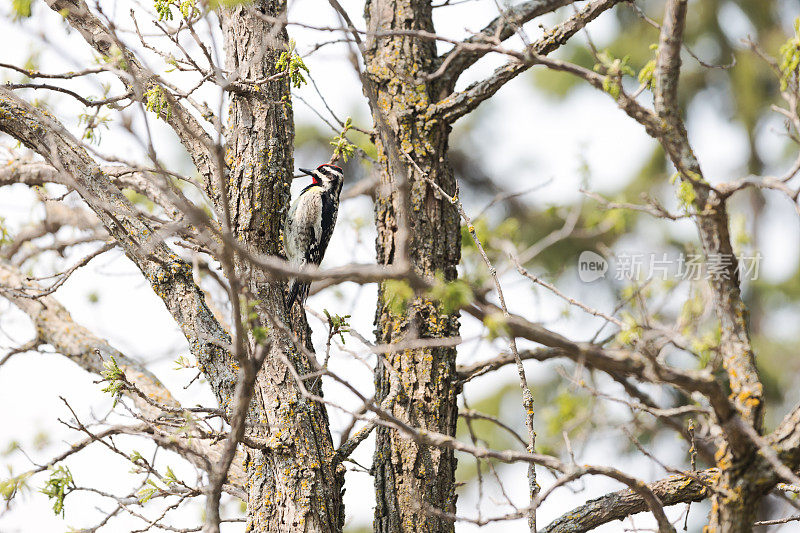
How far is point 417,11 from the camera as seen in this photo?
11.6ft

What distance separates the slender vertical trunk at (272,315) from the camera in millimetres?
2652

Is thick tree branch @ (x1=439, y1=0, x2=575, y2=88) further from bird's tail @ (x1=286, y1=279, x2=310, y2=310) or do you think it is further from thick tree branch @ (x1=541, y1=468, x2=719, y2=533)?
thick tree branch @ (x1=541, y1=468, x2=719, y2=533)

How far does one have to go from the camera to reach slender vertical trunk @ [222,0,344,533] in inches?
104

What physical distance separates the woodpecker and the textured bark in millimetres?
638

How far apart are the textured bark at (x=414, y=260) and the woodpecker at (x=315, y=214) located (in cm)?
64

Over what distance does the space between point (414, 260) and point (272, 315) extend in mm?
Result: 857

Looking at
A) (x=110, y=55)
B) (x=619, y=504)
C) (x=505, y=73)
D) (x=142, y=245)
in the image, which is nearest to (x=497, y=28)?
(x=505, y=73)

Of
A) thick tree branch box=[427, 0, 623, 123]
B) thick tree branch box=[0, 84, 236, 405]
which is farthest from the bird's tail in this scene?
thick tree branch box=[427, 0, 623, 123]

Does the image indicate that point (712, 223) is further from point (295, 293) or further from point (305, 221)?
point (305, 221)

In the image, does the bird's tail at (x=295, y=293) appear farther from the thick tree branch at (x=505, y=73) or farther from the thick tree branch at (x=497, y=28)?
the thick tree branch at (x=497, y=28)

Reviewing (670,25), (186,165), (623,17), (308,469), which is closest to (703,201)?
(670,25)

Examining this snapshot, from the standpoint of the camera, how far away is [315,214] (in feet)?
14.4

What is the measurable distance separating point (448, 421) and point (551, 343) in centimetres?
158

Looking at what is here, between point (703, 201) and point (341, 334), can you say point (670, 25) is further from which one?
point (341, 334)
